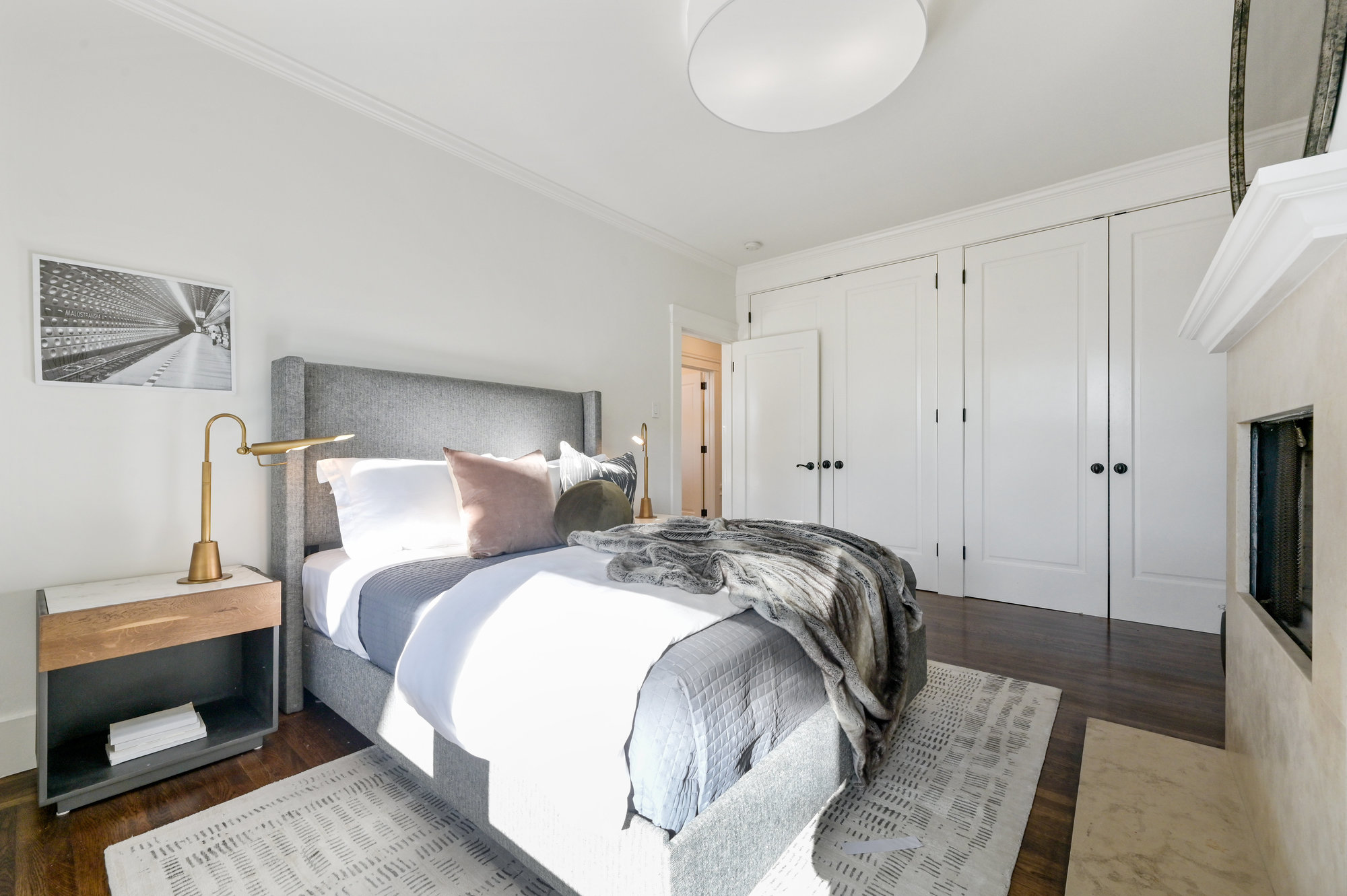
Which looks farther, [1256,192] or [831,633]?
[831,633]

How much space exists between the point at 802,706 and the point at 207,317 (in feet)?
8.42

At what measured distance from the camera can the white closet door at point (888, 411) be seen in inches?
166

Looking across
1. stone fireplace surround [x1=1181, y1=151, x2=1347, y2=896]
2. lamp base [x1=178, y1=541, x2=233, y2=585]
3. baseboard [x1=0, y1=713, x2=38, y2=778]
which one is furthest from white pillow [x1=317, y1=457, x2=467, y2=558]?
stone fireplace surround [x1=1181, y1=151, x2=1347, y2=896]

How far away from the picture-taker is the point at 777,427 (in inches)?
197

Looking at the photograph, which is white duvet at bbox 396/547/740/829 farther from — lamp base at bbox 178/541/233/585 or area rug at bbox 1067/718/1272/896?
area rug at bbox 1067/718/1272/896

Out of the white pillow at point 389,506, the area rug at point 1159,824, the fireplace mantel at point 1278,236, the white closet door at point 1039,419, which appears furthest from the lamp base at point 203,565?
the white closet door at point 1039,419

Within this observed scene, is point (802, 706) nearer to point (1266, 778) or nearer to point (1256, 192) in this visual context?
point (1266, 778)

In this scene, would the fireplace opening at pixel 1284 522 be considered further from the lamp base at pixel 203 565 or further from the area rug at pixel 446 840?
the lamp base at pixel 203 565

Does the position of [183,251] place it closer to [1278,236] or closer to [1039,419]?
[1278,236]

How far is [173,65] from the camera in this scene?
2.17 metres

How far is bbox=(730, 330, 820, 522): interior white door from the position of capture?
477cm

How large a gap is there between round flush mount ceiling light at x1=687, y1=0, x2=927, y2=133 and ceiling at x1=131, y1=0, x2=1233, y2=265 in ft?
0.93

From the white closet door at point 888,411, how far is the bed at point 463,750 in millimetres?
2313

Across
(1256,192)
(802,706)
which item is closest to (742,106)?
(1256,192)
